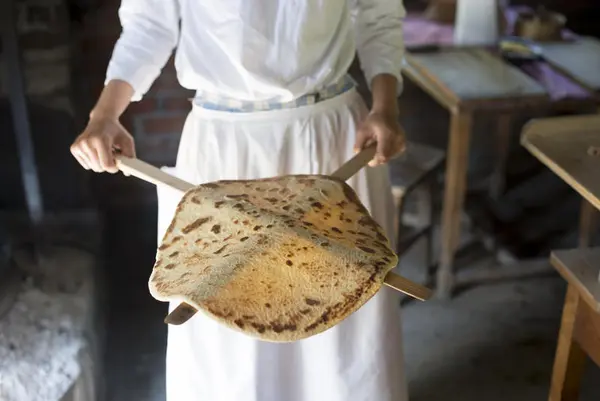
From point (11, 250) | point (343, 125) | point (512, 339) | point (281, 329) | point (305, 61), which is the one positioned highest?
point (305, 61)

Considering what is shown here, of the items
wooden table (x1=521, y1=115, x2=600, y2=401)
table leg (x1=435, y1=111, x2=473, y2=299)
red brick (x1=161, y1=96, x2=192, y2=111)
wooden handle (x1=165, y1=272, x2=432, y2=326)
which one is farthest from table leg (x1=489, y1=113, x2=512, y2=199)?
wooden handle (x1=165, y1=272, x2=432, y2=326)

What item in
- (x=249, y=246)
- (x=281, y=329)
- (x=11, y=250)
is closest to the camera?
(x=281, y=329)

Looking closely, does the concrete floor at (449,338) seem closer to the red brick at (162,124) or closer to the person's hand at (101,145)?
the red brick at (162,124)

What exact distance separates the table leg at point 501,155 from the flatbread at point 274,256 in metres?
1.67

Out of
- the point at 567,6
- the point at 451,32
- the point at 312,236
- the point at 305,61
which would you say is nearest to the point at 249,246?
the point at 312,236

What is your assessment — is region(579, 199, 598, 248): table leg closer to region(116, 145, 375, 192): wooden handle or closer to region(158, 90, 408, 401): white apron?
region(158, 90, 408, 401): white apron

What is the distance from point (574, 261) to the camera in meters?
1.39

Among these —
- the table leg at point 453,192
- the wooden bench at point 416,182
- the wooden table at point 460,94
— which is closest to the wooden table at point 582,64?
the wooden table at point 460,94

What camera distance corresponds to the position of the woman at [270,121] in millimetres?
1192

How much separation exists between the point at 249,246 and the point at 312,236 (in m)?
0.09

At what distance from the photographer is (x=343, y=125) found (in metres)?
1.29

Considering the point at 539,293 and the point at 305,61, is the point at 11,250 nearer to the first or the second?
the point at 305,61

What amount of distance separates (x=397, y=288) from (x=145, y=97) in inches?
58.9

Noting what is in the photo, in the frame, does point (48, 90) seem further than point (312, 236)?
Yes
